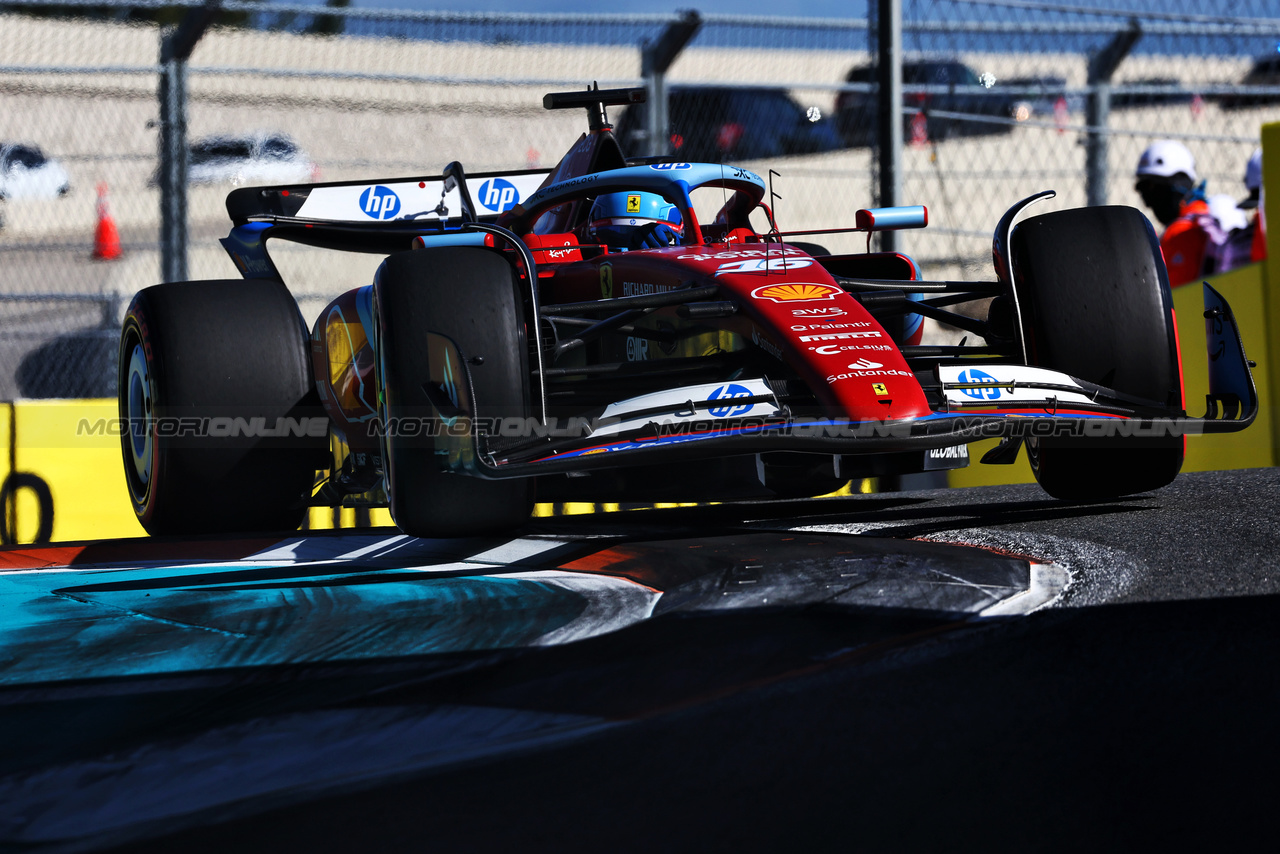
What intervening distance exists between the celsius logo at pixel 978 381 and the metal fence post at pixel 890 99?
11.6 feet

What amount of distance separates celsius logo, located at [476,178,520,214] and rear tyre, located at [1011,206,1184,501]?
2265 mm

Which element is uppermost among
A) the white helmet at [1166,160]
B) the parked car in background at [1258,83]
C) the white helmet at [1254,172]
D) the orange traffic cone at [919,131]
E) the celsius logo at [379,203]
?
the parked car in background at [1258,83]

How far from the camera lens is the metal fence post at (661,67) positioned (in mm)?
6877

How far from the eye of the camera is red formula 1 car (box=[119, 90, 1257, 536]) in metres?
2.92

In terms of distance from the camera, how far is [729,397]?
291 centimetres

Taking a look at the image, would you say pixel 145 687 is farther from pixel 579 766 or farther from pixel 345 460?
pixel 345 460

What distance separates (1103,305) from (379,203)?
274cm

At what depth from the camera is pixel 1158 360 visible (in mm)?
3328

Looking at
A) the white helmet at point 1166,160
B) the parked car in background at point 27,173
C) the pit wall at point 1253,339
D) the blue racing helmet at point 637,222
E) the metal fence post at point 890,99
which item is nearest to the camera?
the blue racing helmet at point 637,222

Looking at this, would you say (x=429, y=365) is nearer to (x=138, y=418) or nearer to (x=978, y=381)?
(x=978, y=381)

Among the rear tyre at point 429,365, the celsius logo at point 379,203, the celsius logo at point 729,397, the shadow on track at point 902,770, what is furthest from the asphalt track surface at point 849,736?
the celsius logo at point 379,203

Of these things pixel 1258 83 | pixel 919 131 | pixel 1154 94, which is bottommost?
pixel 919 131

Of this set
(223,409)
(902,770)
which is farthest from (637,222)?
(902,770)

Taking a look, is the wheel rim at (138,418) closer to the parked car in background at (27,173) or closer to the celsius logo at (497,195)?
the celsius logo at (497,195)
